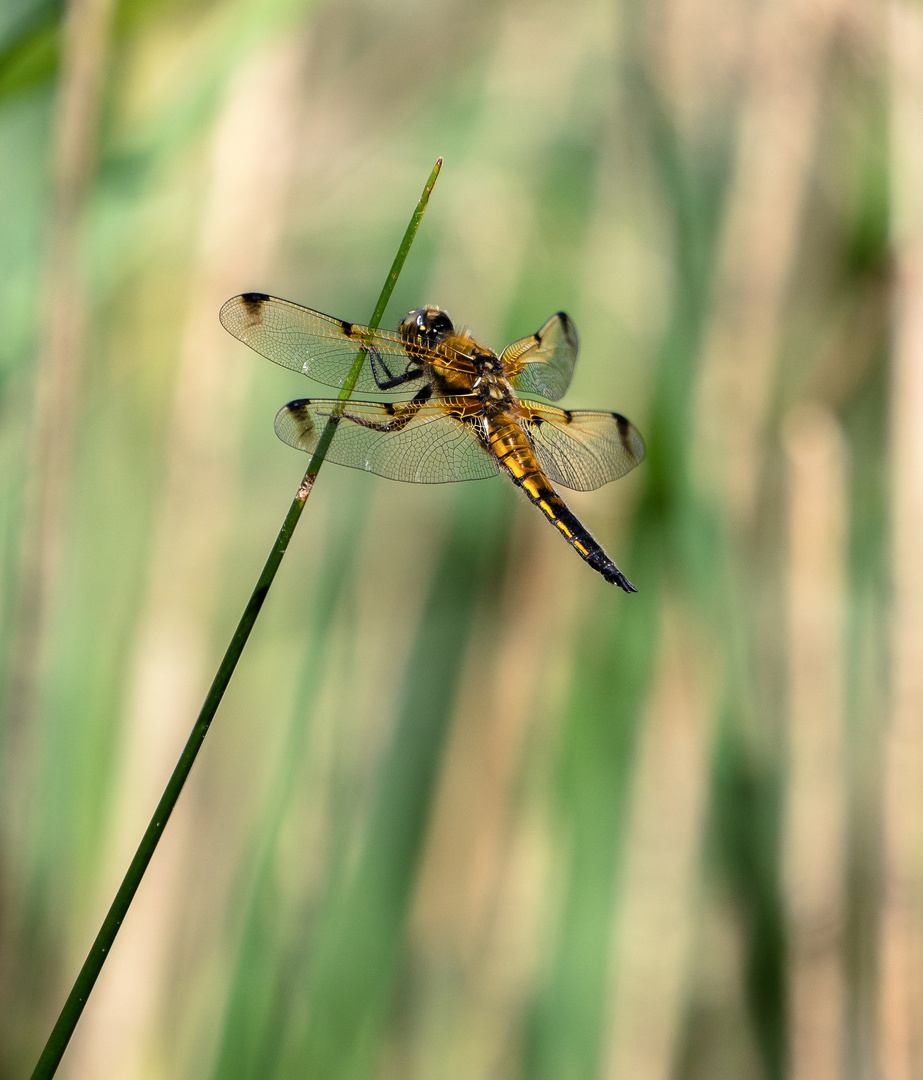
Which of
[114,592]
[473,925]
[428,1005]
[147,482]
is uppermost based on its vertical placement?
[147,482]

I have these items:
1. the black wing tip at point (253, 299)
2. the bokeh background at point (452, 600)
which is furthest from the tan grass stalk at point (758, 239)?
the black wing tip at point (253, 299)

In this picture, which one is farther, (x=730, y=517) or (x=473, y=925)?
(x=730, y=517)

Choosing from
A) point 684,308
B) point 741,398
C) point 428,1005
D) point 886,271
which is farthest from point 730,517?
point 428,1005

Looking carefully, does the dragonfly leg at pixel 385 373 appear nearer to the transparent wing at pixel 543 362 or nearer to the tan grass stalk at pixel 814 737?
the transparent wing at pixel 543 362

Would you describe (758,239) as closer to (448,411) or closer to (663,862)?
(448,411)

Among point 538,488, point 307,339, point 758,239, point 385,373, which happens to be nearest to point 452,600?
point 538,488

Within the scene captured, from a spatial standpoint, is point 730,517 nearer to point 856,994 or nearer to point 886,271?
point 886,271
